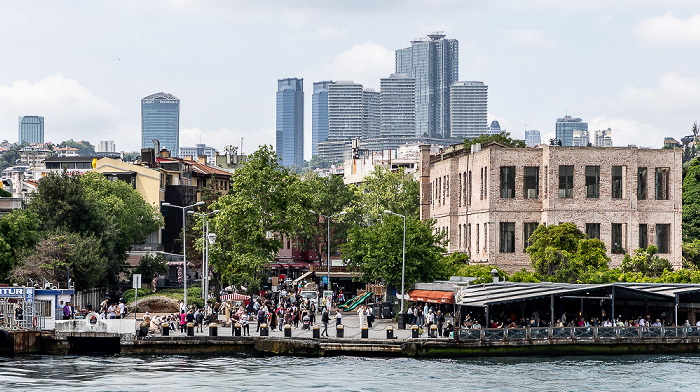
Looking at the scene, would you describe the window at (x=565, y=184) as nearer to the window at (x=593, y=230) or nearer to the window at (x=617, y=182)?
the window at (x=593, y=230)

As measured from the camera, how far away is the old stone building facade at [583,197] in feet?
256

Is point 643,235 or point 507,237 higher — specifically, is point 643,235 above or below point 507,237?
above

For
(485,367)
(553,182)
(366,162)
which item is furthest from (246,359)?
(366,162)

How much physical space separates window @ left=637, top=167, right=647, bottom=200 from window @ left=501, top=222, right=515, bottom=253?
9.27 m

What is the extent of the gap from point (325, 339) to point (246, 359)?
4.43 metres

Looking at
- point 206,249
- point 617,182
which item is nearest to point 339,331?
point 206,249

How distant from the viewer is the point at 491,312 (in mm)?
63719

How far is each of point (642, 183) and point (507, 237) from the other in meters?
10.4

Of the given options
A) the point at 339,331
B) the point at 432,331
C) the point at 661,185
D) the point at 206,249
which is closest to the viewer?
the point at 432,331

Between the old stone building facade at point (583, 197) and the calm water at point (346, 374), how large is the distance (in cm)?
2089

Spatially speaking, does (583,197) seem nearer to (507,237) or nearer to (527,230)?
(527,230)

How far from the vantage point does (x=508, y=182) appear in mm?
79250

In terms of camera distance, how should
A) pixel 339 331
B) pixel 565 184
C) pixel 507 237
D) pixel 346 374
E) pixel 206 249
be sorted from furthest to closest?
pixel 507 237, pixel 565 184, pixel 206 249, pixel 339 331, pixel 346 374

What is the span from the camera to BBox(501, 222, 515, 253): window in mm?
79500
